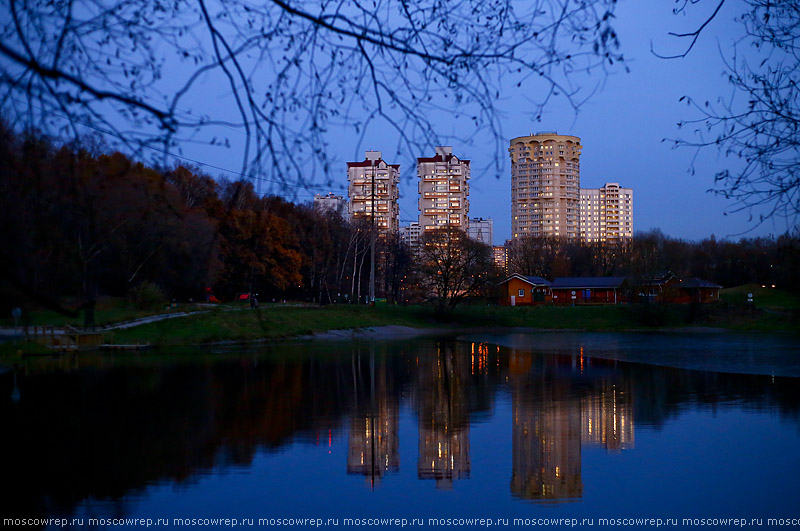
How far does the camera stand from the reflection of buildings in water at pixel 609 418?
11305 mm

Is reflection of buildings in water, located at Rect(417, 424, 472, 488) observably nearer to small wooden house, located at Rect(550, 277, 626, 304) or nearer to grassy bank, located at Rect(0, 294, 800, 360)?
grassy bank, located at Rect(0, 294, 800, 360)

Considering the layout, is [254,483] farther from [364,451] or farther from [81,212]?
[81,212]

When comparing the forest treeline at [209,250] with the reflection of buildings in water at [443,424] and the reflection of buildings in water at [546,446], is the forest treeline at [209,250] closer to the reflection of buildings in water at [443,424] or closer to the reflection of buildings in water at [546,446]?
the reflection of buildings in water at [546,446]

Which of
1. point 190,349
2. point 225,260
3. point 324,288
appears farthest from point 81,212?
point 324,288

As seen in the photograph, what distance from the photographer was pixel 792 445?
35.1 ft

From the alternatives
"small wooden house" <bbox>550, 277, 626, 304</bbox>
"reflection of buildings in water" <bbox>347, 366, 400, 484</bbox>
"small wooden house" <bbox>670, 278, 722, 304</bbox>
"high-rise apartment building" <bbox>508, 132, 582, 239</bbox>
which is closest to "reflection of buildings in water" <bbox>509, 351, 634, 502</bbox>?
"reflection of buildings in water" <bbox>347, 366, 400, 484</bbox>

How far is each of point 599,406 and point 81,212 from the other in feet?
41.3

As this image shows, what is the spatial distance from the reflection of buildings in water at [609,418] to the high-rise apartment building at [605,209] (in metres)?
168

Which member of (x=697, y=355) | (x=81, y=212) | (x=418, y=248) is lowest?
(x=697, y=355)

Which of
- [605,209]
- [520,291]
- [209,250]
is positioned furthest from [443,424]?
[605,209]

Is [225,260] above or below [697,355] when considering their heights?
above

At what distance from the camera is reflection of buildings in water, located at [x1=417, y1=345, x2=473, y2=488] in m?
9.55

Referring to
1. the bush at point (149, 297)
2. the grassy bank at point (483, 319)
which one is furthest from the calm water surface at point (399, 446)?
the grassy bank at point (483, 319)

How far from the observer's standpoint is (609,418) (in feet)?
44.0
